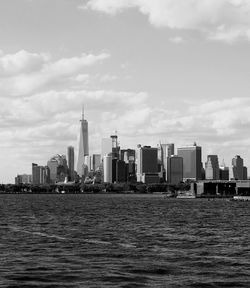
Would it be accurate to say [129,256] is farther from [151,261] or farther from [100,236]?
[100,236]

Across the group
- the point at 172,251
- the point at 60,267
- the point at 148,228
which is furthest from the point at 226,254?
the point at 148,228

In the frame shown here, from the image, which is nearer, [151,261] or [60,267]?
[60,267]

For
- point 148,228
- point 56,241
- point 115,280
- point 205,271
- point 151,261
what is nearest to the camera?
point 115,280

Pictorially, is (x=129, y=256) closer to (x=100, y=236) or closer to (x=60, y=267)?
(x=60, y=267)

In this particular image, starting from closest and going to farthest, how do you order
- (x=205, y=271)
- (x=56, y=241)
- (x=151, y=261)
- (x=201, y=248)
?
(x=205, y=271), (x=151, y=261), (x=201, y=248), (x=56, y=241)

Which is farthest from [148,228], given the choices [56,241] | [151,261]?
[151,261]

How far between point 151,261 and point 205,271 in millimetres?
6541

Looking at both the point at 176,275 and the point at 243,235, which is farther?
the point at 243,235

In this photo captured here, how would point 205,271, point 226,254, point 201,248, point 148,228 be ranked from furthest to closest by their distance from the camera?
1. point 148,228
2. point 201,248
3. point 226,254
4. point 205,271

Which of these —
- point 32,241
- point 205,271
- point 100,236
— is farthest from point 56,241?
point 205,271

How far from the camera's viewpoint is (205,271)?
52.4 m

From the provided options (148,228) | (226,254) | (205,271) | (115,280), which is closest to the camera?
(115,280)

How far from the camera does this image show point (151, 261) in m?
57.6

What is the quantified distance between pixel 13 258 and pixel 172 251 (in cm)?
1537
